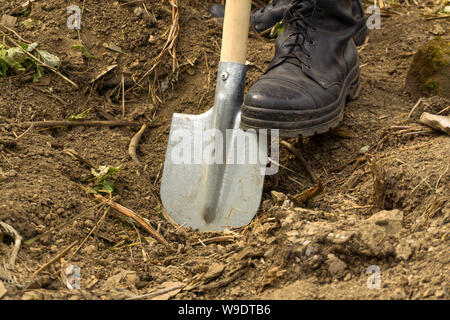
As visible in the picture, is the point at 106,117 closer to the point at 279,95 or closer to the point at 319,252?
the point at 279,95

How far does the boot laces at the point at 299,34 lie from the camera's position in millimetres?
2385

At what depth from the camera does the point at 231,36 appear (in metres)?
2.32

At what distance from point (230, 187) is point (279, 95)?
17.5 inches

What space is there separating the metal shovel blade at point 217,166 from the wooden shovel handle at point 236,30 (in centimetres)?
4

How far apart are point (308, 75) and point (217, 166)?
1.88 feet

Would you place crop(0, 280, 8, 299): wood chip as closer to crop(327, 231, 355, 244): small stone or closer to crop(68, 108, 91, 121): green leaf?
crop(327, 231, 355, 244): small stone

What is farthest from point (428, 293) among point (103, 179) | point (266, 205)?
point (103, 179)

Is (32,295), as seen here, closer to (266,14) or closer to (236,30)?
(236,30)

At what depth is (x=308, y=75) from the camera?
92.0 inches

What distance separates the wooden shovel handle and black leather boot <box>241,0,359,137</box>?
0.16m

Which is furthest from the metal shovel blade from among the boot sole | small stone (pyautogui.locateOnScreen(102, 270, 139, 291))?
small stone (pyautogui.locateOnScreen(102, 270, 139, 291))

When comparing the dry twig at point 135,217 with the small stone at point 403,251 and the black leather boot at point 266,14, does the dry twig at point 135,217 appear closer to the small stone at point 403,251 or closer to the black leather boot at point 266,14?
the small stone at point 403,251

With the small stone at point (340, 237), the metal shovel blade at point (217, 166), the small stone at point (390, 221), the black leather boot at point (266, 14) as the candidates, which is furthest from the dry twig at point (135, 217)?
the black leather boot at point (266, 14)

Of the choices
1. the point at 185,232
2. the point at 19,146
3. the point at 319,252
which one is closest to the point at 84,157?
the point at 19,146
